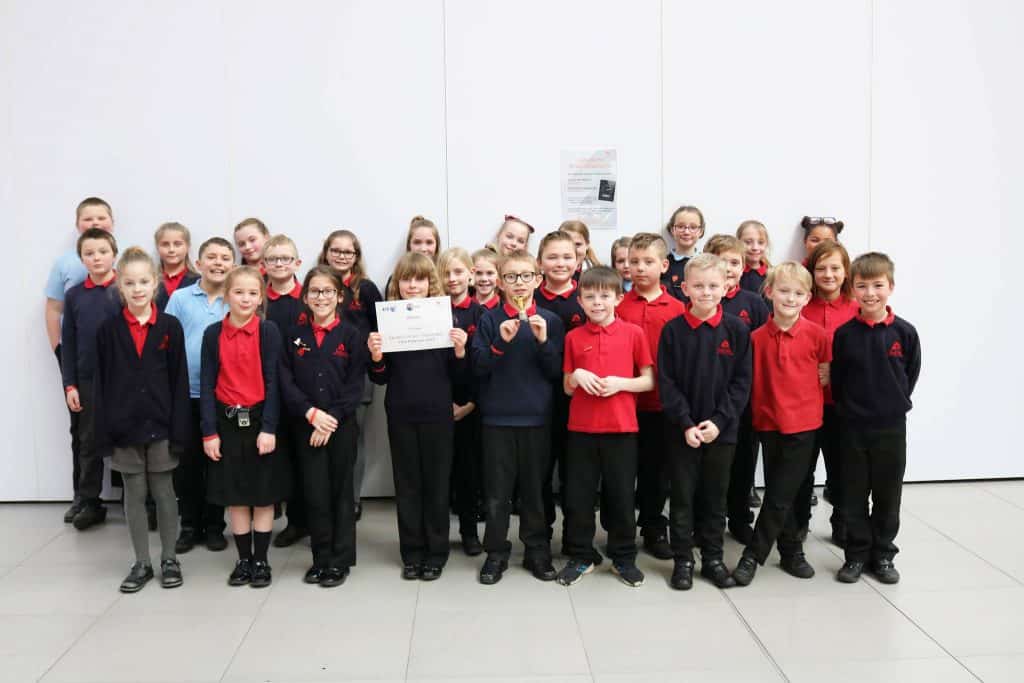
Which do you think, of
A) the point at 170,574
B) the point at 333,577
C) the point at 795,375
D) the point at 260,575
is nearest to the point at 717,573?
the point at 795,375

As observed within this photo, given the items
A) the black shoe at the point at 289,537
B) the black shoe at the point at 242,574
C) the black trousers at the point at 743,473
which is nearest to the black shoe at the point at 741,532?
the black trousers at the point at 743,473

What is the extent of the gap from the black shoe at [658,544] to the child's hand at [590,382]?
894 millimetres

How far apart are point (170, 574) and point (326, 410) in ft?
3.22

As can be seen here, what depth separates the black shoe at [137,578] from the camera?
3475 millimetres

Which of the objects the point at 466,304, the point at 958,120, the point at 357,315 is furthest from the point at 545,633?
the point at 958,120

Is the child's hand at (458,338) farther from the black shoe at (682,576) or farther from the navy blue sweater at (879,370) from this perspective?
the navy blue sweater at (879,370)

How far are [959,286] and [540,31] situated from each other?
9.54 feet

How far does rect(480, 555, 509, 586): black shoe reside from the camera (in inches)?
138

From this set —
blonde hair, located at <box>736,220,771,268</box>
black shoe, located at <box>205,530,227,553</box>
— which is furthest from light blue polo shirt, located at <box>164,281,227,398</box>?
blonde hair, located at <box>736,220,771,268</box>

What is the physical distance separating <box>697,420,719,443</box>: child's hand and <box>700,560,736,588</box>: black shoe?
0.55m

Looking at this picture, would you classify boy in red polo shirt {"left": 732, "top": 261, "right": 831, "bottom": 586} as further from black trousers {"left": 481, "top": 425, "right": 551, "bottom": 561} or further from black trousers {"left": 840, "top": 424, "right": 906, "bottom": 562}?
black trousers {"left": 481, "top": 425, "right": 551, "bottom": 561}

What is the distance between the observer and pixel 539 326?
3.34m

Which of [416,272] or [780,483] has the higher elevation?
[416,272]

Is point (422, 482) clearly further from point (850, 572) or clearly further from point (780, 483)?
point (850, 572)
